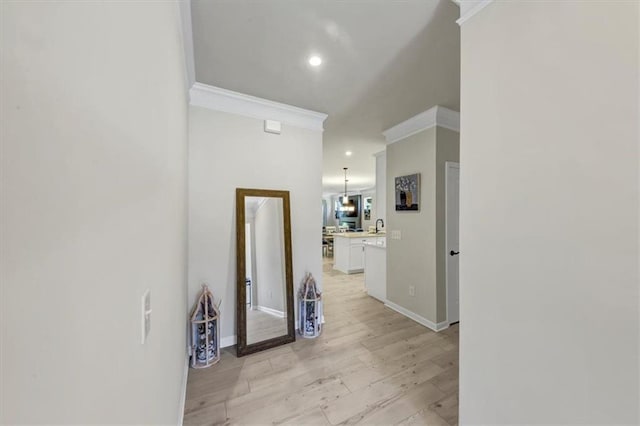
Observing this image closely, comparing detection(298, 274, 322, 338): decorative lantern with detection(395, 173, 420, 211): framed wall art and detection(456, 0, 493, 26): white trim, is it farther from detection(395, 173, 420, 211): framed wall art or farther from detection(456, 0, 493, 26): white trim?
detection(456, 0, 493, 26): white trim

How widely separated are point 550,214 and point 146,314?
1.52 metres

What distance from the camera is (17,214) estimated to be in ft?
0.80

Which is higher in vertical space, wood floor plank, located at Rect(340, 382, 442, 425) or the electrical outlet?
the electrical outlet

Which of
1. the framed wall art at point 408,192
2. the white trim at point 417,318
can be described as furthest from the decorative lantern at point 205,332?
the framed wall art at point 408,192

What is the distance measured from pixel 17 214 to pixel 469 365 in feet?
5.97

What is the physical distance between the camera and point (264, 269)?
278cm

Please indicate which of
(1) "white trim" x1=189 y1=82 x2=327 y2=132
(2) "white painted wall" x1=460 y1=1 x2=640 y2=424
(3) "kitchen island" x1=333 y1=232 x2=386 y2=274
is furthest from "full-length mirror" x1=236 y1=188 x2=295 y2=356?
(3) "kitchen island" x1=333 y1=232 x2=386 y2=274

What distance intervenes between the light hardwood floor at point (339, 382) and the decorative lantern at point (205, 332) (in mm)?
87

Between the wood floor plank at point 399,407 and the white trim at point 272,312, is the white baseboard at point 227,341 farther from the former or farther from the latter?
the wood floor plank at point 399,407

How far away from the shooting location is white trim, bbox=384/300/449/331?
3.00 metres

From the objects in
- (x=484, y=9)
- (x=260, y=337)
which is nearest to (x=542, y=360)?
(x=484, y=9)

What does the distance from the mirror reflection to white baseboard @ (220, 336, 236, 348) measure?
0.72ft

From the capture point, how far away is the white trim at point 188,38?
1.47 m

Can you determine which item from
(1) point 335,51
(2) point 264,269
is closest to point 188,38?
(1) point 335,51
